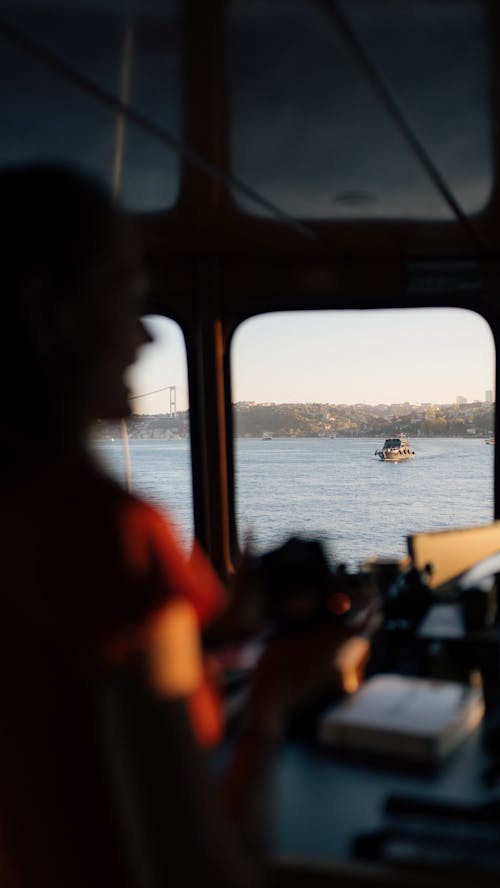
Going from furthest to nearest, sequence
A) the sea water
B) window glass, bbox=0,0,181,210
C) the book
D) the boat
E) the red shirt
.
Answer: the boat < the sea water < window glass, bbox=0,0,181,210 < the book < the red shirt

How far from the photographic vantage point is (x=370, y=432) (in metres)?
76.7

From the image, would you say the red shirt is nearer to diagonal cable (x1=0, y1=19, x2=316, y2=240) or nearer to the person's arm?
the person's arm

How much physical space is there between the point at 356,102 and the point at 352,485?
272ft

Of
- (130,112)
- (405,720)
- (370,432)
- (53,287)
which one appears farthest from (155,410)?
(370,432)

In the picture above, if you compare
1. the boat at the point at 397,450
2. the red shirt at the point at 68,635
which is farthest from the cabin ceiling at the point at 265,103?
the boat at the point at 397,450

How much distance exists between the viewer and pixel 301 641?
1.02 meters

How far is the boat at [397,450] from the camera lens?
76000 mm

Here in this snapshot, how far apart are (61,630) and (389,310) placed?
12.6 ft

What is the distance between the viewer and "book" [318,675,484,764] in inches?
59.6

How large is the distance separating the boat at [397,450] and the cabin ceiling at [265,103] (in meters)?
72.7

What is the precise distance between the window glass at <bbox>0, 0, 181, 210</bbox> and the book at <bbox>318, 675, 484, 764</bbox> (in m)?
1.18

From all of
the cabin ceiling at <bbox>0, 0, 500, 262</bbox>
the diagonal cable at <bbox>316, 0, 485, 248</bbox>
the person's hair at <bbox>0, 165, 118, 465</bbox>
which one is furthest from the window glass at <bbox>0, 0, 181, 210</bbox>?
the person's hair at <bbox>0, 165, 118, 465</bbox>

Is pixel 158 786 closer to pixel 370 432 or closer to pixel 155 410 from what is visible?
pixel 155 410

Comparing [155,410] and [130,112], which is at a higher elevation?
[130,112]
